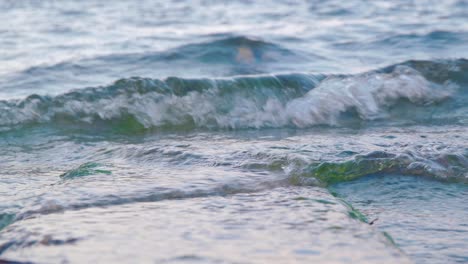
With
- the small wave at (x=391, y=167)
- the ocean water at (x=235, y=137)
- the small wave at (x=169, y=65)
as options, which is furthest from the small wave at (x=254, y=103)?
the small wave at (x=391, y=167)

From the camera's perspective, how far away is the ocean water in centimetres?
209

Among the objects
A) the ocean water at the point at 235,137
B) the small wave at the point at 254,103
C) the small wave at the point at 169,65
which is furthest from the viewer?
the small wave at the point at 169,65

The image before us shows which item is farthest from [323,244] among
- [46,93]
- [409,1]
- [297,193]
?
[409,1]

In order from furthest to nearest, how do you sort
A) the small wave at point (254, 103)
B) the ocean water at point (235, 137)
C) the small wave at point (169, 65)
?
the small wave at point (169, 65)
the small wave at point (254, 103)
the ocean water at point (235, 137)

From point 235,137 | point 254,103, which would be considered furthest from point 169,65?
point 235,137

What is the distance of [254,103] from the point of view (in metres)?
5.08

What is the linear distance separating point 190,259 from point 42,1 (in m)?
9.77

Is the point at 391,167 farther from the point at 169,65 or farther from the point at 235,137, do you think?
the point at 169,65

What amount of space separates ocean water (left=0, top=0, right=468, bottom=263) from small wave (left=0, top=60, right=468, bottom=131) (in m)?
0.01

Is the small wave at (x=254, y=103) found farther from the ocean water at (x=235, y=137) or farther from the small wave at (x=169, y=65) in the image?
the small wave at (x=169, y=65)

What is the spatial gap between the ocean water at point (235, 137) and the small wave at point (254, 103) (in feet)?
0.05

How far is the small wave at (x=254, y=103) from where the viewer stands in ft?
15.6

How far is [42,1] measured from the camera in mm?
11039

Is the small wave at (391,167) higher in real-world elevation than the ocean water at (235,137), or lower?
lower
